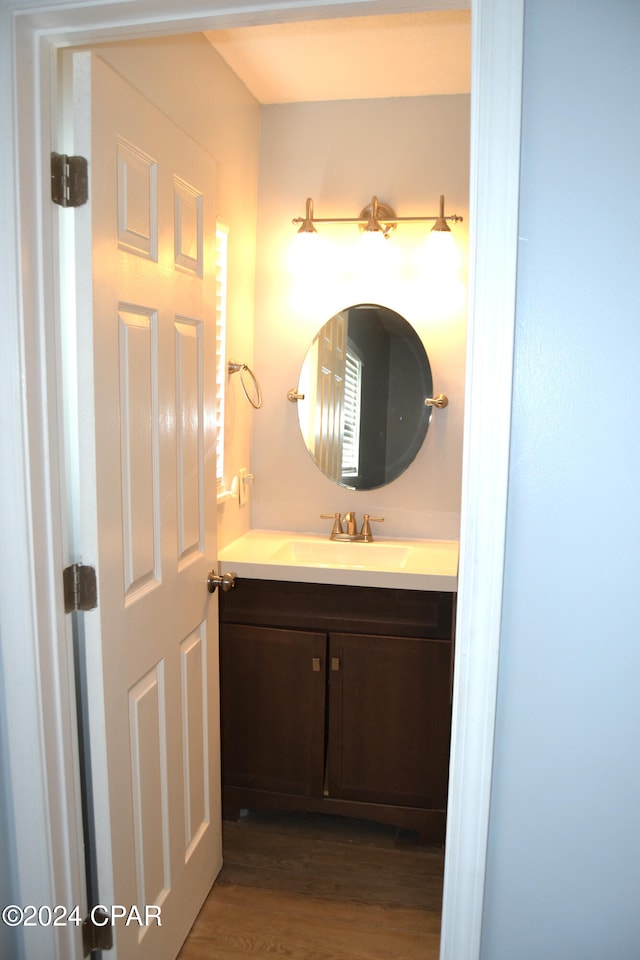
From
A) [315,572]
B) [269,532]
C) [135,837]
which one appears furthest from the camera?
[269,532]

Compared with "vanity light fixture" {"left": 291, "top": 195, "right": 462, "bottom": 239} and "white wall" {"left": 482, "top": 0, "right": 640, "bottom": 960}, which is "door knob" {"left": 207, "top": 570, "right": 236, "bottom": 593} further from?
"vanity light fixture" {"left": 291, "top": 195, "right": 462, "bottom": 239}

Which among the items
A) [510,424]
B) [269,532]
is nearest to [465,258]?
[269,532]

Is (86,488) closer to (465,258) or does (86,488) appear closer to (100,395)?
(100,395)

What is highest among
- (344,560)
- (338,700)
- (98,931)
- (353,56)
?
(353,56)

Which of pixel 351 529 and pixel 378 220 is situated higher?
pixel 378 220

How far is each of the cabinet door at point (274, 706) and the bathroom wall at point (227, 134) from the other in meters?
0.42

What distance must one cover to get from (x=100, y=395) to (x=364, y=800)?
178cm

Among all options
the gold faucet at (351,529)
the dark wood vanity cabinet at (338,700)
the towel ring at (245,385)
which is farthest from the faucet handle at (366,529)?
the towel ring at (245,385)

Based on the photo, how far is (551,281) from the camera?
116cm

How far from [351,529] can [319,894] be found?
4.13 feet

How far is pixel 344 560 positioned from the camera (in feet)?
9.62

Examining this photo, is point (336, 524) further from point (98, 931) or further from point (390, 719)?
point (98, 931)

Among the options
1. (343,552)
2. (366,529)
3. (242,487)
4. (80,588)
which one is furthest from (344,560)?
(80,588)

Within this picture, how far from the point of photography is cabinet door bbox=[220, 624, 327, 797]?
8.59 feet
